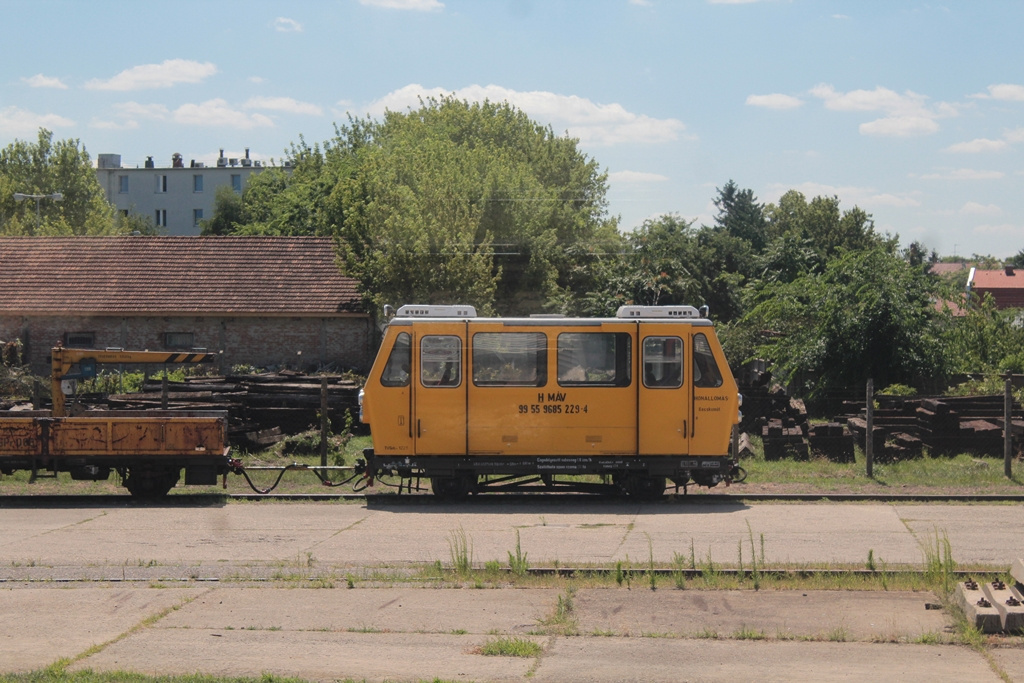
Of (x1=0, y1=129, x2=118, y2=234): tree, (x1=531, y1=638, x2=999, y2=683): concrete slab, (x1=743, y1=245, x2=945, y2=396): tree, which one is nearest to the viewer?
(x1=531, y1=638, x2=999, y2=683): concrete slab

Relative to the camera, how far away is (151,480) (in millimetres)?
16625

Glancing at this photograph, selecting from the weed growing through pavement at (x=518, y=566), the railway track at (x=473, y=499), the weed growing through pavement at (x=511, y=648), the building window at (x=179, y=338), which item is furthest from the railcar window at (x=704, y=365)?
the building window at (x=179, y=338)

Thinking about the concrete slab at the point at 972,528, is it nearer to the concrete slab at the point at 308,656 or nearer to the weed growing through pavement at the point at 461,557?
the weed growing through pavement at the point at 461,557

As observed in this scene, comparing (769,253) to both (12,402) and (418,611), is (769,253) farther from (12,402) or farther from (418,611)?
(418,611)

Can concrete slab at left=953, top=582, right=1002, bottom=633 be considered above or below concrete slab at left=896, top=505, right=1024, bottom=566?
above

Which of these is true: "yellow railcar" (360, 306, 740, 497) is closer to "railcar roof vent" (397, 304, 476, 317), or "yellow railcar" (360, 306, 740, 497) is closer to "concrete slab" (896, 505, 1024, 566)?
"railcar roof vent" (397, 304, 476, 317)

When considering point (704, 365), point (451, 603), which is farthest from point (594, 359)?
point (451, 603)

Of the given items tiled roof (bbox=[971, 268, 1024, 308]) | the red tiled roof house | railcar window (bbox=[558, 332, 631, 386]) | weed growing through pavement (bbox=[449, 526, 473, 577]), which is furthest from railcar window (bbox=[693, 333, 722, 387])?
tiled roof (bbox=[971, 268, 1024, 308])

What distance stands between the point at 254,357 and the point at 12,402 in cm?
1173

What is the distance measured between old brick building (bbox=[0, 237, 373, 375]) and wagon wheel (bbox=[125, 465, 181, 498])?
1830 centimetres

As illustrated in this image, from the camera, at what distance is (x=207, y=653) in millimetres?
7797

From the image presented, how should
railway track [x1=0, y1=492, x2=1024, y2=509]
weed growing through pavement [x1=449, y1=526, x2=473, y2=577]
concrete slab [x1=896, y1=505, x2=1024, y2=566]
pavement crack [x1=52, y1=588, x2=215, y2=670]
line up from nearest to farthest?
pavement crack [x1=52, y1=588, x2=215, y2=670] < weed growing through pavement [x1=449, y1=526, x2=473, y2=577] < concrete slab [x1=896, y1=505, x2=1024, y2=566] < railway track [x1=0, y1=492, x2=1024, y2=509]

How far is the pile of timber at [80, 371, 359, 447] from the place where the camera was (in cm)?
2152

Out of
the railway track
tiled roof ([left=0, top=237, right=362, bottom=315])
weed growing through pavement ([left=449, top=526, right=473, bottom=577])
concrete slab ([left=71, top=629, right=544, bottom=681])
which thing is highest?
tiled roof ([left=0, top=237, right=362, bottom=315])
